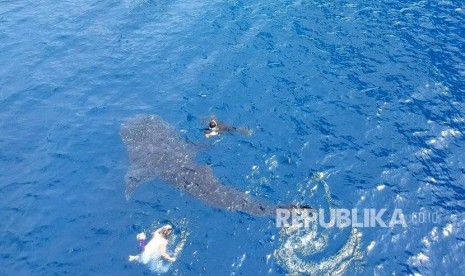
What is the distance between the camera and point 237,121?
26.2 m

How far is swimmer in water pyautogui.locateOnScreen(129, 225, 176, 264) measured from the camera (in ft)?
61.0

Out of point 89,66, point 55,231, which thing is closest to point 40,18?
point 89,66

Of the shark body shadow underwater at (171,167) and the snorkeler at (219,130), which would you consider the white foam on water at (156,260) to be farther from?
the snorkeler at (219,130)

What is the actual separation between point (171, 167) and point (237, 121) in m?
5.84

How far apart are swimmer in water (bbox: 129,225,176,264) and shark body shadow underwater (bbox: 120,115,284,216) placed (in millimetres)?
3276

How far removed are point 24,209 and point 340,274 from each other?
18.8 m

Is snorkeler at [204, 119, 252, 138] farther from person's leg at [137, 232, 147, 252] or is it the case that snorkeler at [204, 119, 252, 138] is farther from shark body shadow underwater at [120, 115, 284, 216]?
person's leg at [137, 232, 147, 252]

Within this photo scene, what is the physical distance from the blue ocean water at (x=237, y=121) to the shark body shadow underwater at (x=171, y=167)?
0.61 m

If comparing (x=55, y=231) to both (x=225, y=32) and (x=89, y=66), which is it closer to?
(x=89, y=66)

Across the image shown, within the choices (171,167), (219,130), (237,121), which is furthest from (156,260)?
(237,121)

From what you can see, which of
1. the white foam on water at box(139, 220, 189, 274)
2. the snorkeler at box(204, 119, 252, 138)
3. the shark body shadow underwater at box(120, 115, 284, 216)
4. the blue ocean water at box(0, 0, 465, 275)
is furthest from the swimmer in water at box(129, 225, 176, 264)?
the snorkeler at box(204, 119, 252, 138)

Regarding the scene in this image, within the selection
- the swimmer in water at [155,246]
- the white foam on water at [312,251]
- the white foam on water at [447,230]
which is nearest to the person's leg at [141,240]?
the swimmer in water at [155,246]

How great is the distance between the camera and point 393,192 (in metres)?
21.1

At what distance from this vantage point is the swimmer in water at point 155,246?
61.0 ft
